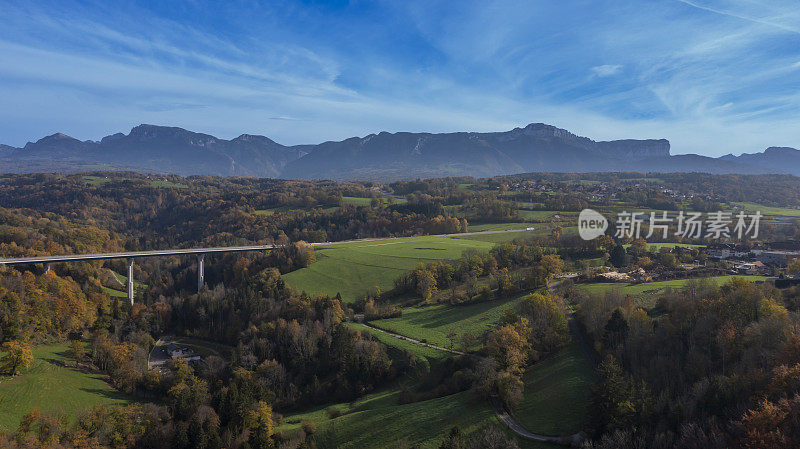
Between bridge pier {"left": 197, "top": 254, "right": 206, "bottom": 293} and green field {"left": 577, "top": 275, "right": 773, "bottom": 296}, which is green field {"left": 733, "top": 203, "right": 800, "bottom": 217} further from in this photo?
bridge pier {"left": 197, "top": 254, "right": 206, "bottom": 293}

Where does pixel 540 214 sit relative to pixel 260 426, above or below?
above

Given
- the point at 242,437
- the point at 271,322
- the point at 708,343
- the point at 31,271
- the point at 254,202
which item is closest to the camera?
the point at 708,343

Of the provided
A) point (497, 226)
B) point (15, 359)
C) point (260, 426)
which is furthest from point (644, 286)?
point (15, 359)

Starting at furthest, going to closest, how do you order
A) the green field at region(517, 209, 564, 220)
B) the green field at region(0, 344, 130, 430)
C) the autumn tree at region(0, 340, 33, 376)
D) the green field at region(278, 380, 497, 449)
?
the green field at region(517, 209, 564, 220)
the autumn tree at region(0, 340, 33, 376)
the green field at region(0, 344, 130, 430)
the green field at region(278, 380, 497, 449)

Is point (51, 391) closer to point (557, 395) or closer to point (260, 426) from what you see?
point (260, 426)

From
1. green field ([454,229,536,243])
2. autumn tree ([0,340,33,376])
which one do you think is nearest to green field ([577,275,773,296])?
green field ([454,229,536,243])

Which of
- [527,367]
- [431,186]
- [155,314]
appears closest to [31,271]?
[155,314]

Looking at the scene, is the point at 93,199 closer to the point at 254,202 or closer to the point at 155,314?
the point at 254,202
